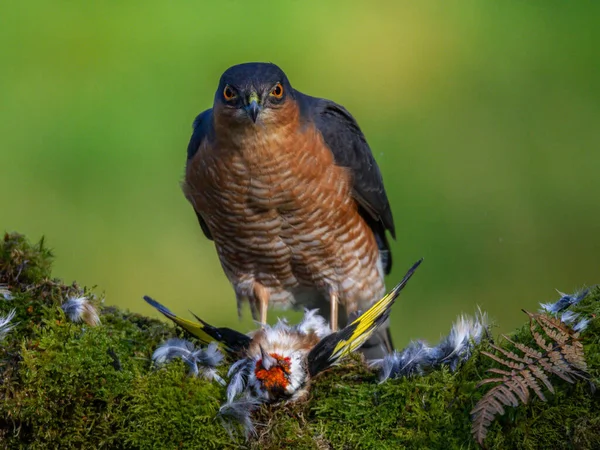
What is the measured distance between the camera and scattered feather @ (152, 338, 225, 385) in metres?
3.27

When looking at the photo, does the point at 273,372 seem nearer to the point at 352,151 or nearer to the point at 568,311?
the point at 568,311

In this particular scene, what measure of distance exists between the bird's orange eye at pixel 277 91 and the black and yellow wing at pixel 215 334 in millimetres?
1378

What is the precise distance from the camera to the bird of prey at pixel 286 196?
452cm

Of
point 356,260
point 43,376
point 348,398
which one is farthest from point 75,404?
point 356,260

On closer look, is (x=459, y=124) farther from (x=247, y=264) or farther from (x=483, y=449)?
(x=483, y=449)

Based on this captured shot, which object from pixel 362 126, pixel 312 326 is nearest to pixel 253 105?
pixel 312 326

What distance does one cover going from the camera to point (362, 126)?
8023 mm

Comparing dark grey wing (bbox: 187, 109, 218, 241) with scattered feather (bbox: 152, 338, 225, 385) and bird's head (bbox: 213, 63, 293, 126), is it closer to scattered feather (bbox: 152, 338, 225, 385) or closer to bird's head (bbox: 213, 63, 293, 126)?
bird's head (bbox: 213, 63, 293, 126)

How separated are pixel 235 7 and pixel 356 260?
419cm

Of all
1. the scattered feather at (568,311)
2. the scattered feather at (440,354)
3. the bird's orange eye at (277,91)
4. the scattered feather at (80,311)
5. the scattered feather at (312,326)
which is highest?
the bird's orange eye at (277,91)

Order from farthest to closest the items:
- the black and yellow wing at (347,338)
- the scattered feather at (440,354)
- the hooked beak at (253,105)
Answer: the hooked beak at (253,105), the black and yellow wing at (347,338), the scattered feather at (440,354)

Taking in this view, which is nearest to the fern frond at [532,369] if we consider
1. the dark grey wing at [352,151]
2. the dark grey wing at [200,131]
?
the dark grey wing at [352,151]

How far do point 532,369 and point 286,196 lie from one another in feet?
6.80

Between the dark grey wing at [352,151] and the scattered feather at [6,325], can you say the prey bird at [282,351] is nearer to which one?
the scattered feather at [6,325]
